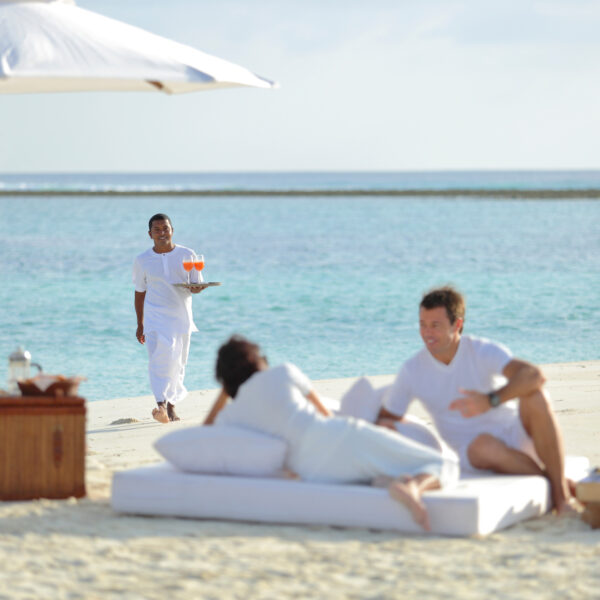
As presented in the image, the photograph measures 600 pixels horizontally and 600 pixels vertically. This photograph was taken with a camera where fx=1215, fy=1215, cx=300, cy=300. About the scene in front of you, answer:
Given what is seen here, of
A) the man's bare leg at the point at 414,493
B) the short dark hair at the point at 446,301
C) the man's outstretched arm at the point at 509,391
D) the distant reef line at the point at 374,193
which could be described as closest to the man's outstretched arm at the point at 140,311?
the short dark hair at the point at 446,301

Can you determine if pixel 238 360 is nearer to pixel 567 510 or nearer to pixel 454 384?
pixel 454 384

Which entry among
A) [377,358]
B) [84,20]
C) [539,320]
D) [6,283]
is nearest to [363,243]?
[6,283]

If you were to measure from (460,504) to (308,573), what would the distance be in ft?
2.49

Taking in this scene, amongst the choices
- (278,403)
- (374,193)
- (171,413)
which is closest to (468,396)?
(278,403)

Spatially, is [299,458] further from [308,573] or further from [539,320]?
[539,320]

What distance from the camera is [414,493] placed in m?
4.66

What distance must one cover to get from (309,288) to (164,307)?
15067 millimetres

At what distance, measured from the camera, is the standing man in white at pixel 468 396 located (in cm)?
507

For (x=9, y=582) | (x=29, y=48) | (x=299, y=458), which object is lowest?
(x=9, y=582)

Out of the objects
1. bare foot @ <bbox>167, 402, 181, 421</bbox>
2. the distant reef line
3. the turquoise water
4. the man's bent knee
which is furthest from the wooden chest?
the distant reef line

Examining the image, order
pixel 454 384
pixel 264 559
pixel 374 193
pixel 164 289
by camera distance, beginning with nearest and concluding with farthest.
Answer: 1. pixel 264 559
2. pixel 454 384
3. pixel 164 289
4. pixel 374 193

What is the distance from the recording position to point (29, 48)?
17.4ft

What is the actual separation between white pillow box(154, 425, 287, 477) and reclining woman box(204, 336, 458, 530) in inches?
2.0

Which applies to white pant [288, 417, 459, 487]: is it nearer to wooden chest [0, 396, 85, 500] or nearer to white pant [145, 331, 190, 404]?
wooden chest [0, 396, 85, 500]
